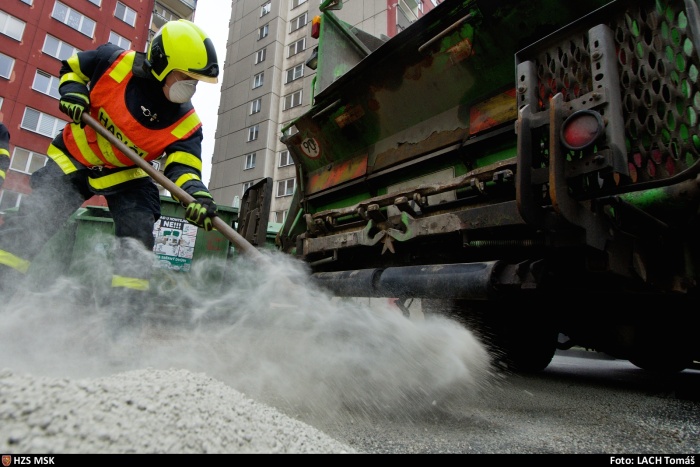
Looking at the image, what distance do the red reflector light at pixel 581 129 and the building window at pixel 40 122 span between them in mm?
23107

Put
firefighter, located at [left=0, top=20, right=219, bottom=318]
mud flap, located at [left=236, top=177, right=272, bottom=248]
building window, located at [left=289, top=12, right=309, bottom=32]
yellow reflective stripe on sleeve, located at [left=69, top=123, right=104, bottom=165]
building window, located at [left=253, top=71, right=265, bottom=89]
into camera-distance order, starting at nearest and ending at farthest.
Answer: firefighter, located at [left=0, top=20, right=219, bottom=318] → yellow reflective stripe on sleeve, located at [left=69, top=123, right=104, bottom=165] → mud flap, located at [left=236, top=177, right=272, bottom=248] → building window, located at [left=289, top=12, right=309, bottom=32] → building window, located at [left=253, top=71, right=265, bottom=89]

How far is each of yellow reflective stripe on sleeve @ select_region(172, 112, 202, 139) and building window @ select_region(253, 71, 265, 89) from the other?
22.9 metres

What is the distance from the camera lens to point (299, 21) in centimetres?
2402

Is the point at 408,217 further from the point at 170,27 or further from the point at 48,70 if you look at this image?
the point at 48,70

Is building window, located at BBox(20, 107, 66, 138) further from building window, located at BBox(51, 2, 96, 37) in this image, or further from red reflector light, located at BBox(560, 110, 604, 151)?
red reflector light, located at BBox(560, 110, 604, 151)

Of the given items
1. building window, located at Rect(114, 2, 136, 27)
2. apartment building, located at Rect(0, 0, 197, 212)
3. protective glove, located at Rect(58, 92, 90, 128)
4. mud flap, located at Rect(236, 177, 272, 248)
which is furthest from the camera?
building window, located at Rect(114, 2, 136, 27)

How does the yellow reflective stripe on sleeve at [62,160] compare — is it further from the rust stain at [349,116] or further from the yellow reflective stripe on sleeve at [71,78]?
the rust stain at [349,116]

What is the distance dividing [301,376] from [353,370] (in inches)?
10.3

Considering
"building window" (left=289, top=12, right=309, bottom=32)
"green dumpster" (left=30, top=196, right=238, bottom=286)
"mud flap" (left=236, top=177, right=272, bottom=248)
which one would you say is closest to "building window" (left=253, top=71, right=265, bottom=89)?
"building window" (left=289, top=12, right=309, bottom=32)

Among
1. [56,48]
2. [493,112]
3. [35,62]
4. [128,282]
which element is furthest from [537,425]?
[56,48]

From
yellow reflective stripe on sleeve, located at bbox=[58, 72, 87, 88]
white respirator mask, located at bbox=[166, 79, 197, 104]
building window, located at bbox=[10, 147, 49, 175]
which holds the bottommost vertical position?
white respirator mask, located at bbox=[166, 79, 197, 104]

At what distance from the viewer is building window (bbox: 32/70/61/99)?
1878 cm

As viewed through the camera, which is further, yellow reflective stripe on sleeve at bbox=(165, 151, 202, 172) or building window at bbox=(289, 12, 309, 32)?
building window at bbox=(289, 12, 309, 32)

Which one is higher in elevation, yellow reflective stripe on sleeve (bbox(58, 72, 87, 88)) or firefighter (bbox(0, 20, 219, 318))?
yellow reflective stripe on sleeve (bbox(58, 72, 87, 88))
